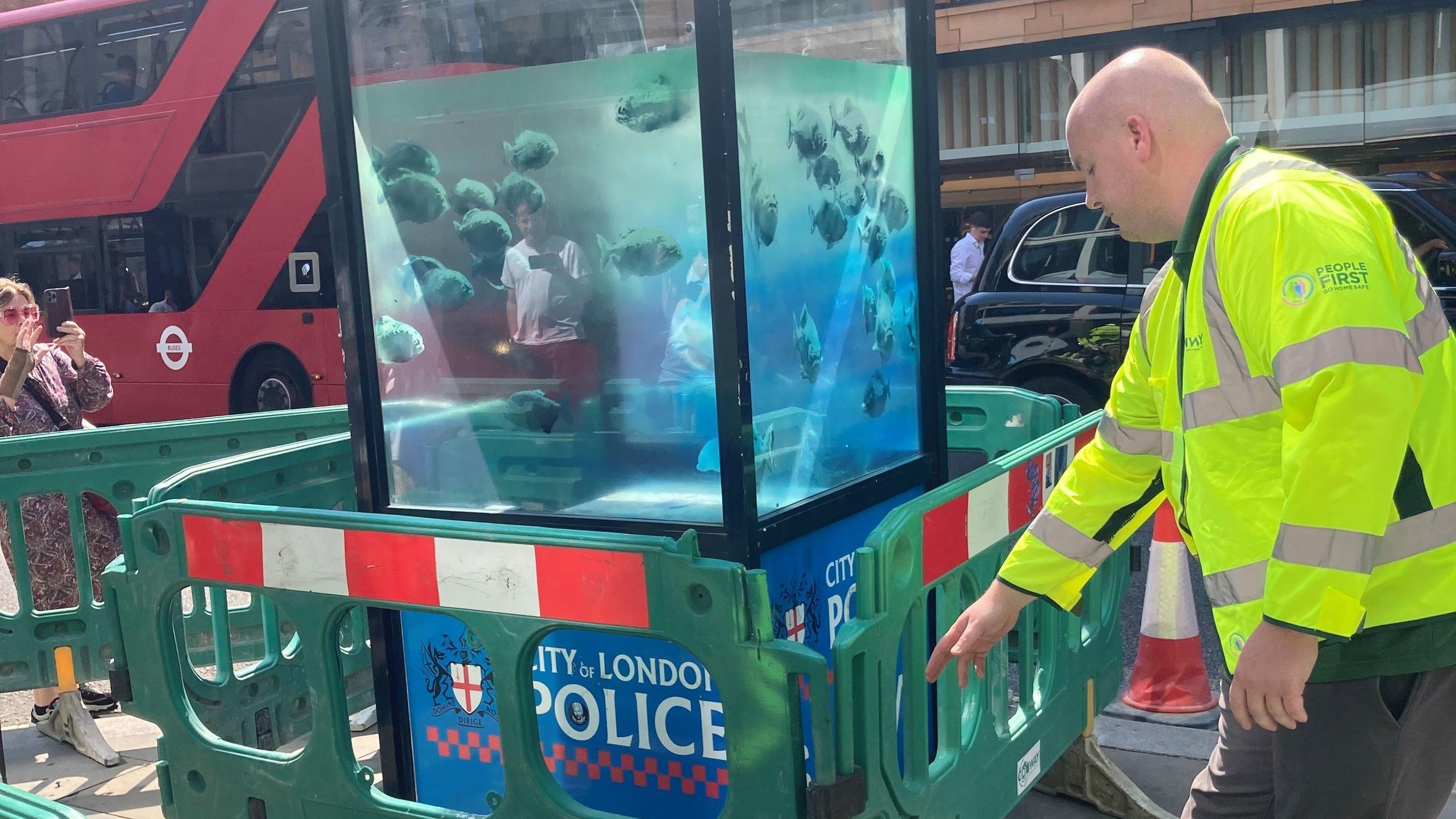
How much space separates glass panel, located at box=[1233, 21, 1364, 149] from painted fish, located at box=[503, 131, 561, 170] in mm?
11042

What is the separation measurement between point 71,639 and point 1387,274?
4.55 m

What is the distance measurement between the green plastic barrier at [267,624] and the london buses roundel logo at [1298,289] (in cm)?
269

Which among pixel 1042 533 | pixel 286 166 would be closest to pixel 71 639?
pixel 1042 533

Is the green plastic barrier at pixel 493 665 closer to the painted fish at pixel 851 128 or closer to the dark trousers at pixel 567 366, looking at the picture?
the dark trousers at pixel 567 366

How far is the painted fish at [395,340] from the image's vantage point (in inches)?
136

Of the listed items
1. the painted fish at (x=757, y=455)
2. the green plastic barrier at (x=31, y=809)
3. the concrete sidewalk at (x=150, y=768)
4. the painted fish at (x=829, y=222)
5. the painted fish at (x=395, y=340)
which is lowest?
the concrete sidewalk at (x=150, y=768)

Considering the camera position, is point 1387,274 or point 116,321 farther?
point 116,321

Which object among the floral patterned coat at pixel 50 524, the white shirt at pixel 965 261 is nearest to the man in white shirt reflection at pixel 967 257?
the white shirt at pixel 965 261

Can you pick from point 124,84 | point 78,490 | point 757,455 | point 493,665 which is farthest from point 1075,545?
point 124,84

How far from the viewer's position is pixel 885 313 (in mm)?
3666

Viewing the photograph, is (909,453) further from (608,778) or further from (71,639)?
(71,639)

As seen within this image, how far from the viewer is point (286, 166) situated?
12914mm

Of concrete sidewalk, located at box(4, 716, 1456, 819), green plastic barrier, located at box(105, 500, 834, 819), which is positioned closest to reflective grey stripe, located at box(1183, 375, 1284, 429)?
green plastic barrier, located at box(105, 500, 834, 819)

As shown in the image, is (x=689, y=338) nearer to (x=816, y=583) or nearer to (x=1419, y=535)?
(x=816, y=583)
